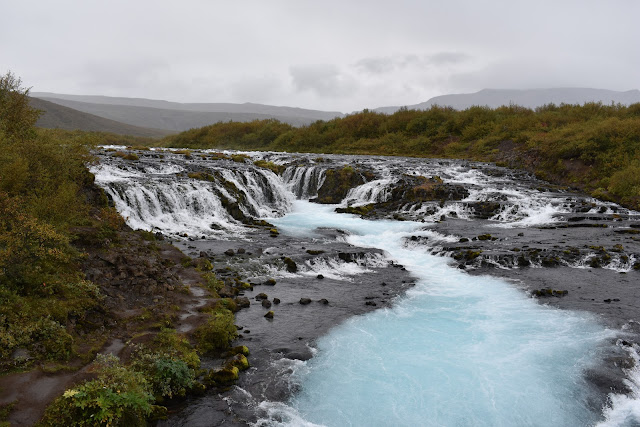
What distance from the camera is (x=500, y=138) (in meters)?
51.8

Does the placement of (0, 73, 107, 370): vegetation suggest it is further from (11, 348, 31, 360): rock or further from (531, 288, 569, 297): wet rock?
(531, 288, 569, 297): wet rock

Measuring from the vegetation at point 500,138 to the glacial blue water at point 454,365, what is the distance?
67.8ft

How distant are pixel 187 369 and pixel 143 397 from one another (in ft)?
4.75

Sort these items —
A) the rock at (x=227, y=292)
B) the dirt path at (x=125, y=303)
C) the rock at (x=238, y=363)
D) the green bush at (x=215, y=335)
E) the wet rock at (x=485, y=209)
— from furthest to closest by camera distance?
1. the wet rock at (x=485, y=209)
2. the rock at (x=227, y=292)
3. the green bush at (x=215, y=335)
4. the rock at (x=238, y=363)
5. the dirt path at (x=125, y=303)

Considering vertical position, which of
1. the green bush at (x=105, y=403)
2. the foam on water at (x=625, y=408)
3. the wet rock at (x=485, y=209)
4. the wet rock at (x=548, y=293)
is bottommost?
the foam on water at (x=625, y=408)

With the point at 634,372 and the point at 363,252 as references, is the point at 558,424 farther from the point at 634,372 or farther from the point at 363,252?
the point at 363,252

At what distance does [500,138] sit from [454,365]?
157 ft

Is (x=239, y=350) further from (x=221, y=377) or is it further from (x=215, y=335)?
(x=221, y=377)

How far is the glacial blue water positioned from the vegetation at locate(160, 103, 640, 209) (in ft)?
67.8

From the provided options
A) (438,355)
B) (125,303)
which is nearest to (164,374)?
(125,303)

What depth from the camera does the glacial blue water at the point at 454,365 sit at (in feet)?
28.2

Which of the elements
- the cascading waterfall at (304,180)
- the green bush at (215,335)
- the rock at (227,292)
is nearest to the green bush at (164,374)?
the green bush at (215,335)

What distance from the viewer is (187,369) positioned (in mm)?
8805

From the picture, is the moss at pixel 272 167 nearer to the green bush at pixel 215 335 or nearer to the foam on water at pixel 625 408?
the green bush at pixel 215 335
